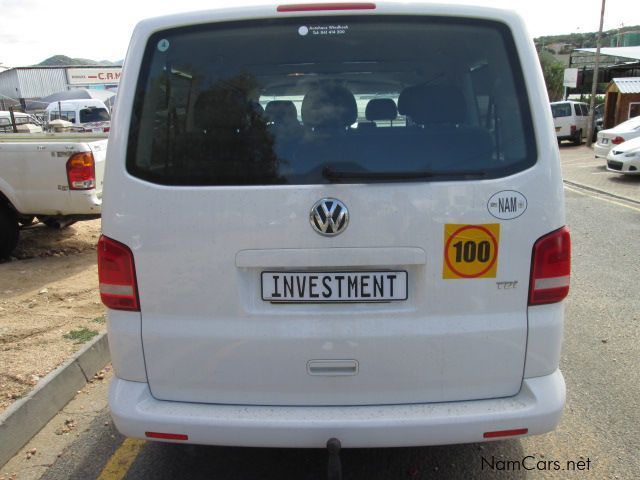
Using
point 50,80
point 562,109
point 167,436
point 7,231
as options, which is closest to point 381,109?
point 167,436

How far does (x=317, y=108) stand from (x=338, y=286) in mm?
714

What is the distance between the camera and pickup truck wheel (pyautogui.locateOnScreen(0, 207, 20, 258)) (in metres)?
6.39

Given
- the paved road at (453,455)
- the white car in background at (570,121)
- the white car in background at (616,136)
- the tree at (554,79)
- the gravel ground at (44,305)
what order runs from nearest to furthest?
the paved road at (453,455), the gravel ground at (44,305), the white car in background at (616,136), the white car in background at (570,121), the tree at (554,79)

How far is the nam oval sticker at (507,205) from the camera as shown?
82.2 inches

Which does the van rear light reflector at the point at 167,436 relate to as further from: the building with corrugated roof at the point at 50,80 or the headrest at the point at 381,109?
the building with corrugated roof at the point at 50,80

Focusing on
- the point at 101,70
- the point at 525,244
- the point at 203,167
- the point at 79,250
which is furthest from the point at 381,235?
the point at 101,70

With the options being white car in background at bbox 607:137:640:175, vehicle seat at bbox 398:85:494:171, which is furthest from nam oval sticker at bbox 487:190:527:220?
white car in background at bbox 607:137:640:175

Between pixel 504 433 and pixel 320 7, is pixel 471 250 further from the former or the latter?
pixel 320 7

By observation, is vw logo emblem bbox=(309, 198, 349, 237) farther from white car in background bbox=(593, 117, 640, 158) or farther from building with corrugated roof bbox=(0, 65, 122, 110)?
building with corrugated roof bbox=(0, 65, 122, 110)

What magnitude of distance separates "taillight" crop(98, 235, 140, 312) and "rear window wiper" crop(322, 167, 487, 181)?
0.85m

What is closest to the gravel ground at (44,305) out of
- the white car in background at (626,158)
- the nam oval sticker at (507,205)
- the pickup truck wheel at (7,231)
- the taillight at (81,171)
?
the pickup truck wheel at (7,231)

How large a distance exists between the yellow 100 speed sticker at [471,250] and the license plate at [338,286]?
19 centimetres

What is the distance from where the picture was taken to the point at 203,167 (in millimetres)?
2125

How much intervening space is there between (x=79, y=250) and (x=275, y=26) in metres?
5.83
